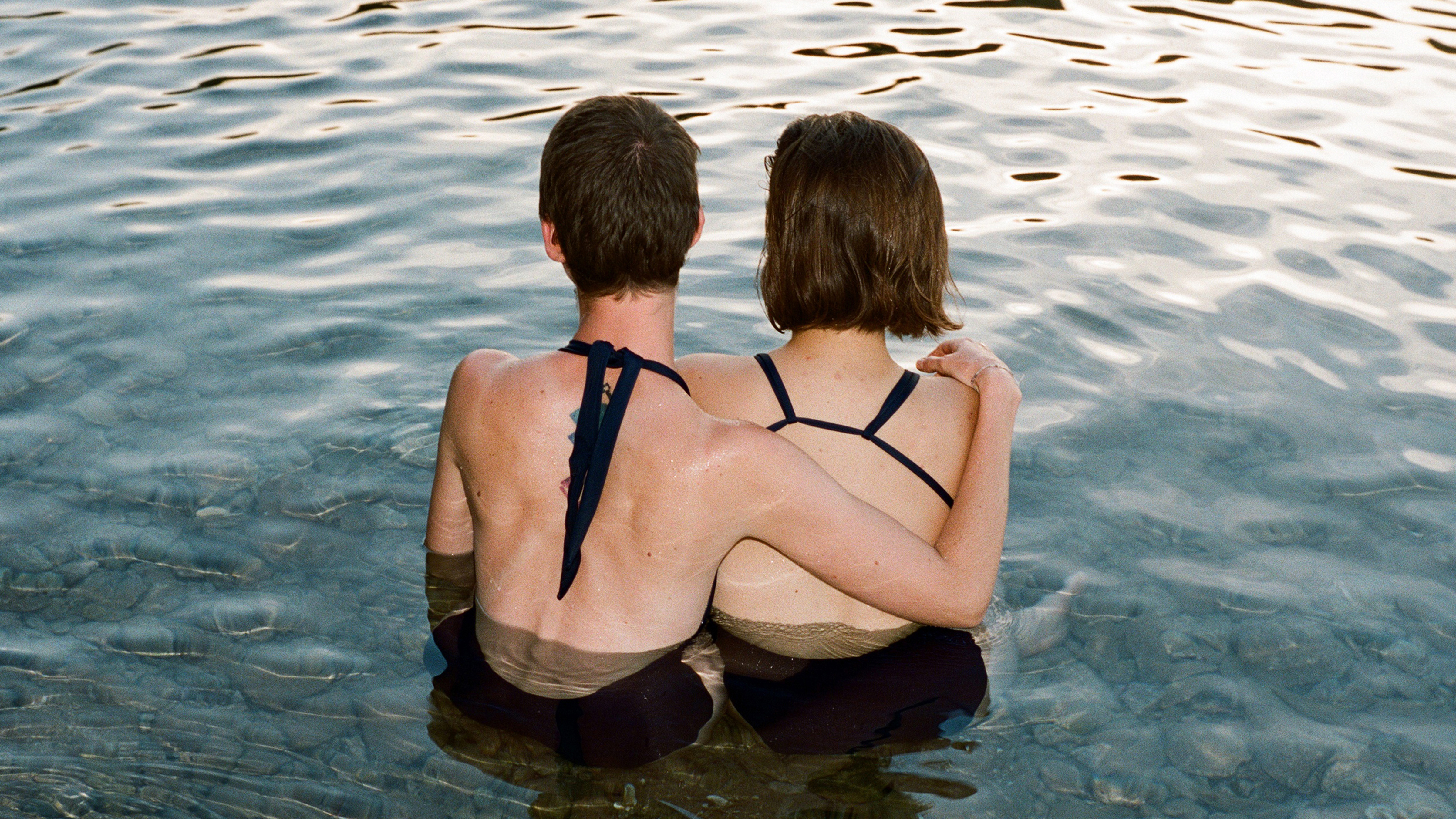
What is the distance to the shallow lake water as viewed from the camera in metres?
3.49

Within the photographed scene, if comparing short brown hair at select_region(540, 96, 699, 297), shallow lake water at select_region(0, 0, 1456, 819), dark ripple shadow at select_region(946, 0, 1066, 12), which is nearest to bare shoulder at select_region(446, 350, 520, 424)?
short brown hair at select_region(540, 96, 699, 297)

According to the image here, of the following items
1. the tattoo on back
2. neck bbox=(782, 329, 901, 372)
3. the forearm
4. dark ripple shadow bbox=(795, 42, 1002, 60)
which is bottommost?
the forearm

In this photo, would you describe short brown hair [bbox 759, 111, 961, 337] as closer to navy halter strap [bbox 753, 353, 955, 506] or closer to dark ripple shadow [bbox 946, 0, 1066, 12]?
navy halter strap [bbox 753, 353, 955, 506]

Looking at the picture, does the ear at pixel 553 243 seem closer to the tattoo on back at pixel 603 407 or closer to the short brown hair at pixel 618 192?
the short brown hair at pixel 618 192

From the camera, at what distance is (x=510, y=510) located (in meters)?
3.18

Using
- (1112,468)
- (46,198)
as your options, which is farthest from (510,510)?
(46,198)

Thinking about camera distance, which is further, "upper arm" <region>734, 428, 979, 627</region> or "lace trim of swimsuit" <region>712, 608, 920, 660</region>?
"lace trim of swimsuit" <region>712, 608, 920, 660</region>

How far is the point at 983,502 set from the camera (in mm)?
3432

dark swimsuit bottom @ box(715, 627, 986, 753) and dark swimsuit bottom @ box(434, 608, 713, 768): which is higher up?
dark swimsuit bottom @ box(434, 608, 713, 768)

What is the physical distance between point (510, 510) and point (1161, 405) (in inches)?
134

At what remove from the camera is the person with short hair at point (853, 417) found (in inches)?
132

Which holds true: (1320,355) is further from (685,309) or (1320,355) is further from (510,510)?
(510,510)

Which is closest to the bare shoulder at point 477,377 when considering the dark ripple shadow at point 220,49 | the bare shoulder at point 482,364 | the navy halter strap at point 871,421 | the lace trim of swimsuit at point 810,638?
the bare shoulder at point 482,364

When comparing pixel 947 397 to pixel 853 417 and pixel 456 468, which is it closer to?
pixel 853 417
